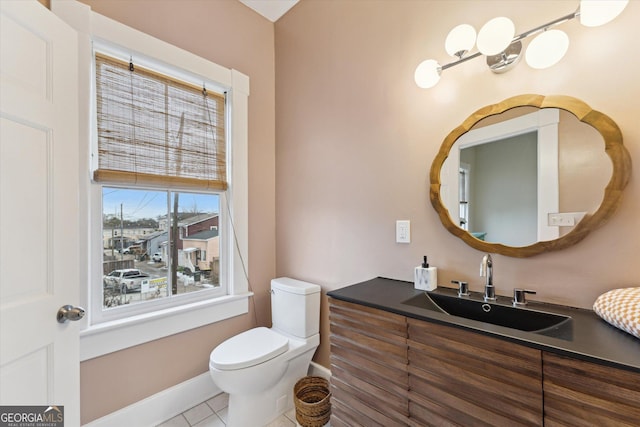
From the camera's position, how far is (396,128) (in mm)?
1599

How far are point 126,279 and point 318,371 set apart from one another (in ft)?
4.71

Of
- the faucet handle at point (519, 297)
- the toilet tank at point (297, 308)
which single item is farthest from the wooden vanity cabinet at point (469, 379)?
the toilet tank at point (297, 308)

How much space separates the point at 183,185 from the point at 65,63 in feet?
2.77

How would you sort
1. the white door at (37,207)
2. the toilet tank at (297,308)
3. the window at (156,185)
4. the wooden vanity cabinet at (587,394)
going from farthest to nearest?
1. the toilet tank at (297,308)
2. the window at (156,185)
3. the white door at (37,207)
4. the wooden vanity cabinet at (587,394)

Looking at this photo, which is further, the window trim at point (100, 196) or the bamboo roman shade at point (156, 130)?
the bamboo roman shade at point (156, 130)

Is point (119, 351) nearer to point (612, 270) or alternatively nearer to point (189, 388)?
point (189, 388)

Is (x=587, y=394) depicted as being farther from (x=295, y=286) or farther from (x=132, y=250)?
(x=132, y=250)

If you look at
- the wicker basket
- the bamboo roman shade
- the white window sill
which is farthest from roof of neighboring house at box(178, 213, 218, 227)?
the wicker basket

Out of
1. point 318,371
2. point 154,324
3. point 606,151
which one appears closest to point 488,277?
point 606,151

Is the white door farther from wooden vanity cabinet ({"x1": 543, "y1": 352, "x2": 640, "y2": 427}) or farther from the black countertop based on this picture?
wooden vanity cabinet ({"x1": 543, "y1": 352, "x2": 640, "y2": 427})

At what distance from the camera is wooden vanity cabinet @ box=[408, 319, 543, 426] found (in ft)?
2.65

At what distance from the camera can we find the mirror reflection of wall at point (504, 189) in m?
1.17

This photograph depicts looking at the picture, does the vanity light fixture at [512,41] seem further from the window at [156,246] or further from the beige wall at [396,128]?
the window at [156,246]

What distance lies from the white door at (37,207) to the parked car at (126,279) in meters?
0.52
